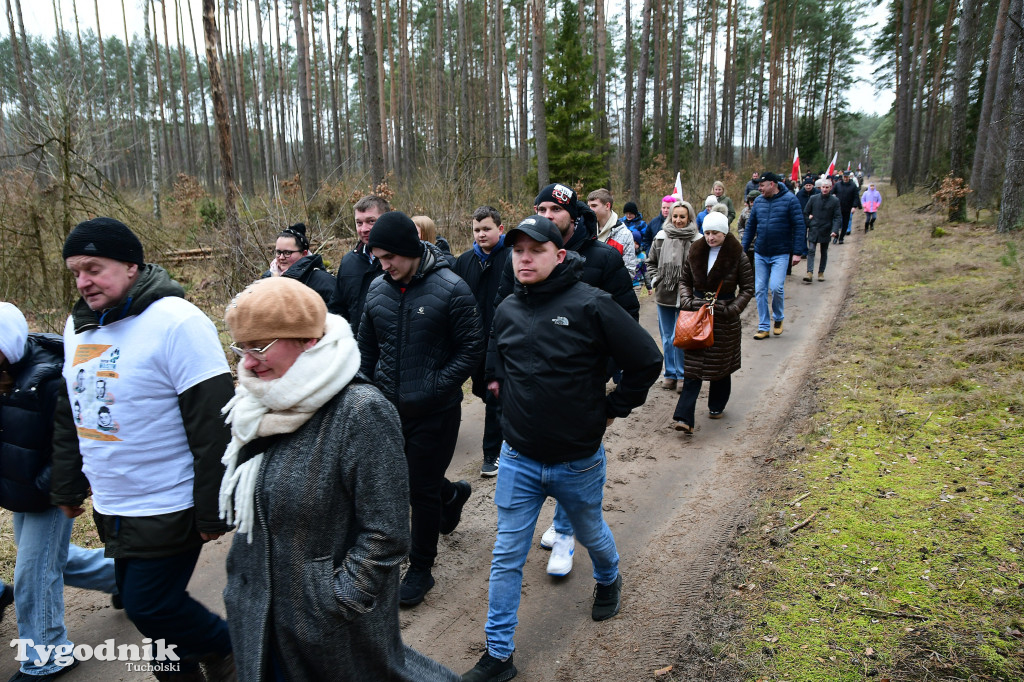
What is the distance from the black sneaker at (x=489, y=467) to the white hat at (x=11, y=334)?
11.8 ft

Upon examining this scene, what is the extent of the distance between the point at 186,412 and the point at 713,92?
4078 cm

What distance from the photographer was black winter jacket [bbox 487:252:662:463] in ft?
10.5

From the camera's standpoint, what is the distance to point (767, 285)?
392 inches

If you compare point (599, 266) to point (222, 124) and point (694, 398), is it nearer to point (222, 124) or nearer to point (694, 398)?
point (694, 398)

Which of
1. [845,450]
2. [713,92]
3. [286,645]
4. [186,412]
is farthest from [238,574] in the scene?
[713,92]

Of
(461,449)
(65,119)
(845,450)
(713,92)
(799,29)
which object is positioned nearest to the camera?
(845,450)

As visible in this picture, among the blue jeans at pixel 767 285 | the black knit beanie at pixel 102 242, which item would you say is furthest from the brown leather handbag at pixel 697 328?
the black knit beanie at pixel 102 242

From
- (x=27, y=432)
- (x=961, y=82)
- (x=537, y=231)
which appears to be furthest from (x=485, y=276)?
(x=961, y=82)

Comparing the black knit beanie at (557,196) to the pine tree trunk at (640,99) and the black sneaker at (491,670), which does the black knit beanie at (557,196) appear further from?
the pine tree trunk at (640,99)

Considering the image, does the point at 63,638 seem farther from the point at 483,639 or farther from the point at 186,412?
the point at 483,639

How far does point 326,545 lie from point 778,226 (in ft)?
30.0

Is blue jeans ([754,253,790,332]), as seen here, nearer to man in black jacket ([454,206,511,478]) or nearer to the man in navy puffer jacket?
the man in navy puffer jacket

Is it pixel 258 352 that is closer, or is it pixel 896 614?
pixel 258 352

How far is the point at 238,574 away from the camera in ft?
7.07
